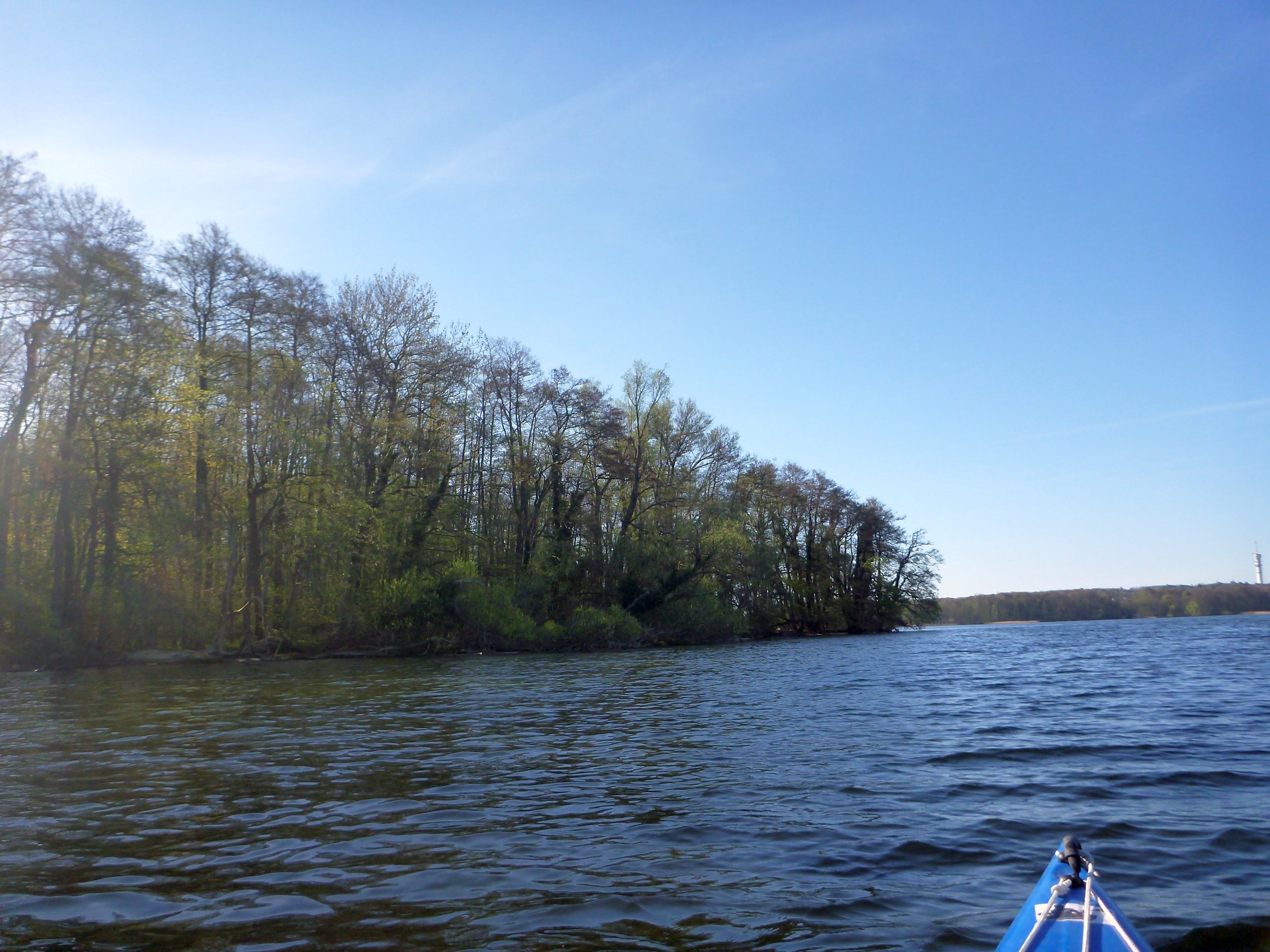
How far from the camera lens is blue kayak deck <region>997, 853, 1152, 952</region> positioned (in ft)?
11.9

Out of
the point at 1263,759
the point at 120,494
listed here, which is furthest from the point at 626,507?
the point at 1263,759

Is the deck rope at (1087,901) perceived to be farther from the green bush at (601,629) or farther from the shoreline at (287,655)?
the green bush at (601,629)

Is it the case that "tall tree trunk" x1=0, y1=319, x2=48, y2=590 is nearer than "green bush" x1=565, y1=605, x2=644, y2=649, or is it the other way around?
"tall tree trunk" x1=0, y1=319, x2=48, y2=590

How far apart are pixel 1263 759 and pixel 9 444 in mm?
33198

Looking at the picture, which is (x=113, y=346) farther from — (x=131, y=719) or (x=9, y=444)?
(x=131, y=719)

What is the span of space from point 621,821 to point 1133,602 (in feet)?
328

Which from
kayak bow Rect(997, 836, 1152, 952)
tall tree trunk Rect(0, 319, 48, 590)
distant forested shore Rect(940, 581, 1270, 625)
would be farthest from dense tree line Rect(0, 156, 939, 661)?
distant forested shore Rect(940, 581, 1270, 625)

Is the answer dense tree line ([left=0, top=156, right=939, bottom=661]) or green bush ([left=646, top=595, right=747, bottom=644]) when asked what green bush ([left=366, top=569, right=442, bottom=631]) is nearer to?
dense tree line ([left=0, top=156, right=939, bottom=661])

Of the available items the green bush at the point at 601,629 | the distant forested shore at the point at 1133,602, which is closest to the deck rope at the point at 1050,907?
the green bush at the point at 601,629

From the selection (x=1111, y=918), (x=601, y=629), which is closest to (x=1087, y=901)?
(x=1111, y=918)

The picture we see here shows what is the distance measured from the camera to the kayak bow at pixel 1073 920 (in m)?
3.65

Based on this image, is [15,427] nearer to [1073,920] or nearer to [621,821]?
[621,821]

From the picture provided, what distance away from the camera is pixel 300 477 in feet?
109

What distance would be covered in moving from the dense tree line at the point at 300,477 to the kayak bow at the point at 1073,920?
31.3m
